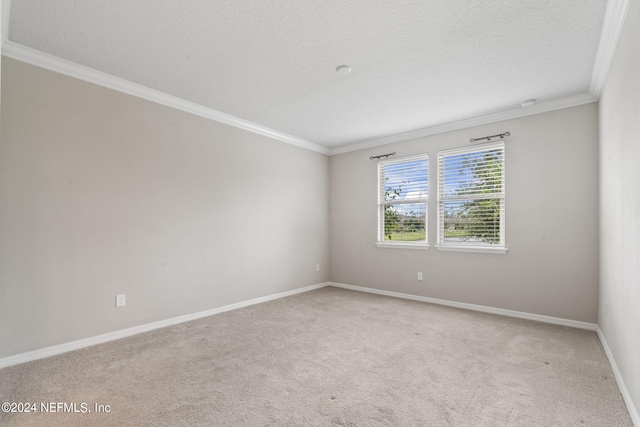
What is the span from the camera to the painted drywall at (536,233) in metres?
3.40

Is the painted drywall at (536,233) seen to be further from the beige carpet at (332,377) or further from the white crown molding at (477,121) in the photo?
the beige carpet at (332,377)

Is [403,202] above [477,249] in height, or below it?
above

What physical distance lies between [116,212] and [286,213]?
→ 2382mm

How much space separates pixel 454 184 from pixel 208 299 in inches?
142

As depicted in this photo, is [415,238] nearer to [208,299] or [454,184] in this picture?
[454,184]

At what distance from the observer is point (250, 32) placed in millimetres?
2332

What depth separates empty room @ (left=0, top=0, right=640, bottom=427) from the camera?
2.04 meters

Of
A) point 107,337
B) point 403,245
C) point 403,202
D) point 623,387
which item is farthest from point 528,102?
point 107,337

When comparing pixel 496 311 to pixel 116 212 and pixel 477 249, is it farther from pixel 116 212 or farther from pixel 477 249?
pixel 116 212

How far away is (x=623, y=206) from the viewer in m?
2.13

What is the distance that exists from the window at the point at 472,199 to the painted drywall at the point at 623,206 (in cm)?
116

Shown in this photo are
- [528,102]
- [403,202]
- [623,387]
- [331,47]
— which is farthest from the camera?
[403,202]

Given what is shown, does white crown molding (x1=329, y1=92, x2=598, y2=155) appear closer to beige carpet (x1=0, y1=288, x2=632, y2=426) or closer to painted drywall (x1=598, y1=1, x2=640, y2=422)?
painted drywall (x1=598, y1=1, x2=640, y2=422)

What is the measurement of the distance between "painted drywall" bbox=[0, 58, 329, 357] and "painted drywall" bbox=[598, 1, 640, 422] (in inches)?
148
